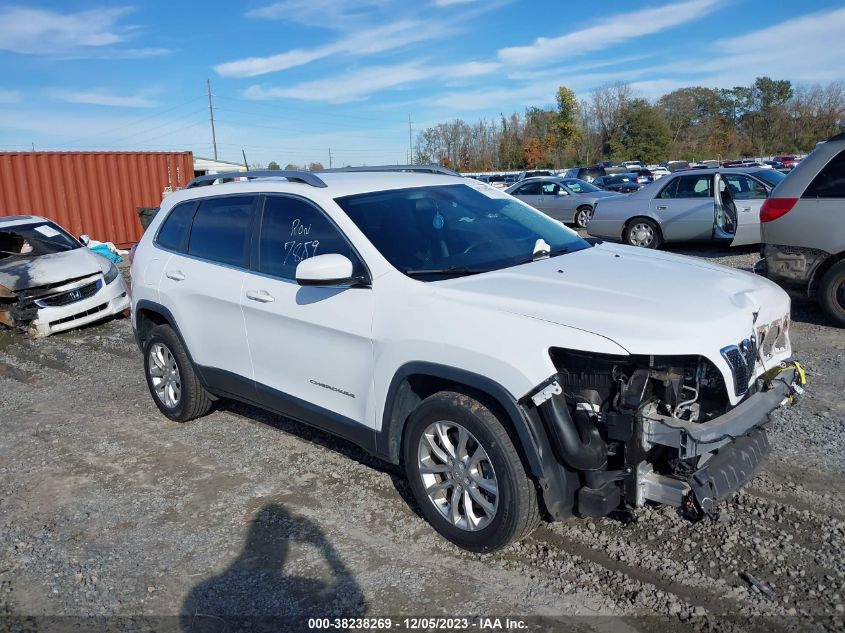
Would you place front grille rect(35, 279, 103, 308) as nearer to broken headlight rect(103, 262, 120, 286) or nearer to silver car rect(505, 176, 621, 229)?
broken headlight rect(103, 262, 120, 286)

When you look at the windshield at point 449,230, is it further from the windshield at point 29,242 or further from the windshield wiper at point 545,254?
the windshield at point 29,242

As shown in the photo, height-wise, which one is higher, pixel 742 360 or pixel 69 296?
pixel 742 360

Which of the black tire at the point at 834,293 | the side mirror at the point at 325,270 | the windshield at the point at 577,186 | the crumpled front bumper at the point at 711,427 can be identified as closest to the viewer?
the crumpled front bumper at the point at 711,427

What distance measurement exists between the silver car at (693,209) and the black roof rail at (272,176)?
8.63 metres

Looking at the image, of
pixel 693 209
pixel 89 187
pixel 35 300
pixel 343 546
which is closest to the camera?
pixel 343 546

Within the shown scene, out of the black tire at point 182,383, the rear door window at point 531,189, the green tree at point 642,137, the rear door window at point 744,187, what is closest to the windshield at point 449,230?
the black tire at point 182,383

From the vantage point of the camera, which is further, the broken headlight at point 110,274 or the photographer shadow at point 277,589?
the broken headlight at point 110,274

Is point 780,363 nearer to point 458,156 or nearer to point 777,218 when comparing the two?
point 777,218

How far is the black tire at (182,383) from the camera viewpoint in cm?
546

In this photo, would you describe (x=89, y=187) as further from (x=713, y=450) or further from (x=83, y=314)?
(x=713, y=450)

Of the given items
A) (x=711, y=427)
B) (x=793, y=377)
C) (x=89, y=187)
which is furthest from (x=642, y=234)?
(x=89, y=187)

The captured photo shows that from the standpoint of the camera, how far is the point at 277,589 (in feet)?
11.3

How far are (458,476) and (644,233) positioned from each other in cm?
1132

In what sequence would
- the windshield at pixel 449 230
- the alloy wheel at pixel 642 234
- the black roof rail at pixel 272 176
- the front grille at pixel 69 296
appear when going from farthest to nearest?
the alloy wheel at pixel 642 234 → the front grille at pixel 69 296 → the black roof rail at pixel 272 176 → the windshield at pixel 449 230
